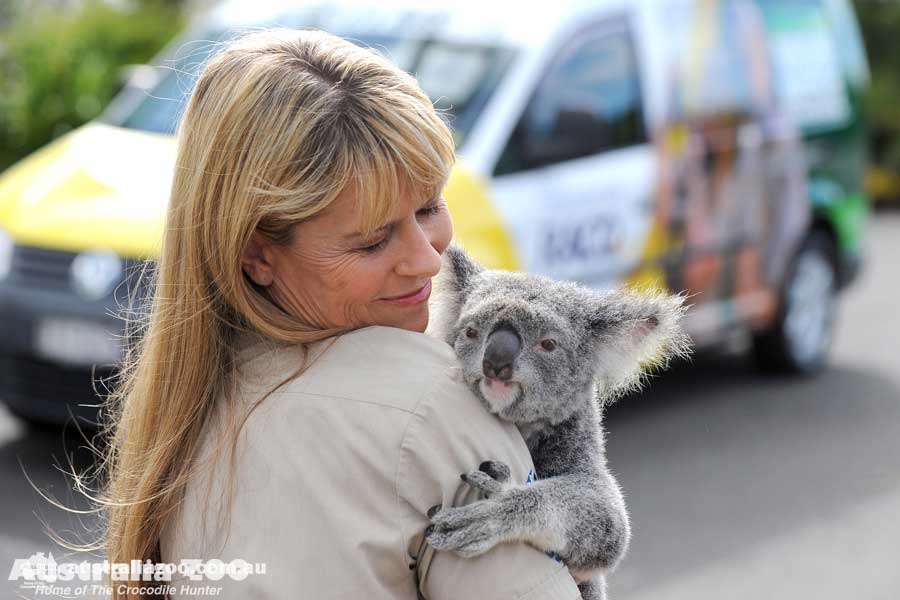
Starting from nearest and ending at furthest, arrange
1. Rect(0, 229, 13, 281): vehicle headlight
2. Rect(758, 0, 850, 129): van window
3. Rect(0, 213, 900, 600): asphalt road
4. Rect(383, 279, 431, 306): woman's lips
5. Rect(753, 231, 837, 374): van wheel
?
1. Rect(383, 279, 431, 306): woman's lips
2. Rect(0, 213, 900, 600): asphalt road
3. Rect(0, 229, 13, 281): vehicle headlight
4. Rect(758, 0, 850, 129): van window
5. Rect(753, 231, 837, 374): van wheel

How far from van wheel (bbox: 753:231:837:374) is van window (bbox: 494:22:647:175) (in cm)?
188

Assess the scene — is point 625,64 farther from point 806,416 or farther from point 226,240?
point 226,240

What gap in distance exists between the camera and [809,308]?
8102 mm

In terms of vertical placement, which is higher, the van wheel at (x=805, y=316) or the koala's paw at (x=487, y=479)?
the koala's paw at (x=487, y=479)

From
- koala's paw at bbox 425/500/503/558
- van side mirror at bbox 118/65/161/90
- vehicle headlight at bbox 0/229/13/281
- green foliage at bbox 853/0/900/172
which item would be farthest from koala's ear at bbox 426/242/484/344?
green foliage at bbox 853/0/900/172

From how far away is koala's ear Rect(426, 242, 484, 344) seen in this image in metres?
2.29

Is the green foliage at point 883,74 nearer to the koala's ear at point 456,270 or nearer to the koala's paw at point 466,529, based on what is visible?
the koala's ear at point 456,270

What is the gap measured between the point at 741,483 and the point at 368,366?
483cm

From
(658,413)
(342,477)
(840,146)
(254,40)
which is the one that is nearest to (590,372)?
(342,477)

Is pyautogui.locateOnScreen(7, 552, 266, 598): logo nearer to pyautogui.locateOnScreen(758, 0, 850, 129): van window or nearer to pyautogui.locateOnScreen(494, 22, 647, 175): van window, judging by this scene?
pyautogui.locateOnScreen(494, 22, 647, 175): van window

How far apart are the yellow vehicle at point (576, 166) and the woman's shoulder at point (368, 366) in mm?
3406

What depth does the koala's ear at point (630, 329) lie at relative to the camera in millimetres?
2160

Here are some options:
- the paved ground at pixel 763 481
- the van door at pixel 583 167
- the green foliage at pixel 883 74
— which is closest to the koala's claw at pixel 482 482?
the paved ground at pixel 763 481

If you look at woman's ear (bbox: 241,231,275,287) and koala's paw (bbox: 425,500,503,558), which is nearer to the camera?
koala's paw (bbox: 425,500,503,558)
